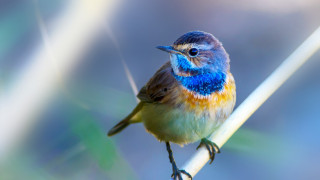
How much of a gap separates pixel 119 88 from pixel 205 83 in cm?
221

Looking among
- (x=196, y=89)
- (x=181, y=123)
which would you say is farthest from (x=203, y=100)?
(x=181, y=123)

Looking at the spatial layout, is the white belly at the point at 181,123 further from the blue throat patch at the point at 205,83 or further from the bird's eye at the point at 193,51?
the bird's eye at the point at 193,51

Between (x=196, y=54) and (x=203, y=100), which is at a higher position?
(x=196, y=54)

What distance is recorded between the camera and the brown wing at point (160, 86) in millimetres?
3435

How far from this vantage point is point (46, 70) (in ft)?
16.7

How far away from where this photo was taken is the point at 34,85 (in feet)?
16.2

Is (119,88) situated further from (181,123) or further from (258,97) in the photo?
(258,97)

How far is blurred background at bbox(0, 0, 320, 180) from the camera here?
489 cm

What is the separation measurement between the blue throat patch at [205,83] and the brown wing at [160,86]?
11 cm

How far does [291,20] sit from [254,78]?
102 cm

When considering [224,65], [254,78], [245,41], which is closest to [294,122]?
[254,78]

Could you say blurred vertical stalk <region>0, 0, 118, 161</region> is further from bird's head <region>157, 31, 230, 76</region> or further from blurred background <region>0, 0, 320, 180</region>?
bird's head <region>157, 31, 230, 76</region>

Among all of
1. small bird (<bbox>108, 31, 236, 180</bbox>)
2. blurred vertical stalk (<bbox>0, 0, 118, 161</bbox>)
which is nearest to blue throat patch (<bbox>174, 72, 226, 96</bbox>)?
small bird (<bbox>108, 31, 236, 180</bbox>)

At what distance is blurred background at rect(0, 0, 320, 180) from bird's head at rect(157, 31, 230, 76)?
1391mm
